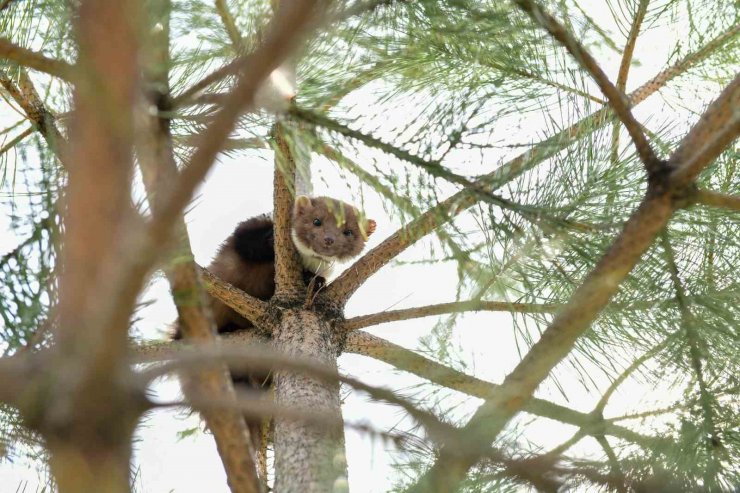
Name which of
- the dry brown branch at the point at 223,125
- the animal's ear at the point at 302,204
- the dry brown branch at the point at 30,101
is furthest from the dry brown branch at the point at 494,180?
the animal's ear at the point at 302,204

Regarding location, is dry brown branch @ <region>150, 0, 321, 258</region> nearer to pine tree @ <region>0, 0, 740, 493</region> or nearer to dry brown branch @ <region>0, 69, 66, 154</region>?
pine tree @ <region>0, 0, 740, 493</region>

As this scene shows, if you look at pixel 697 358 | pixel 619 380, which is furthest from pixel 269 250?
pixel 697 358

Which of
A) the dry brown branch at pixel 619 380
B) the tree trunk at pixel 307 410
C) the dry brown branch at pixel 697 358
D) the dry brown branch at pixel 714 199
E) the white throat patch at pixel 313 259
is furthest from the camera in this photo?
the white throat patch at pixel 313 259

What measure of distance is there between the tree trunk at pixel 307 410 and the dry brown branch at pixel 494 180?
25 centimetres

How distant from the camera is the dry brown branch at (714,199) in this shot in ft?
6.14

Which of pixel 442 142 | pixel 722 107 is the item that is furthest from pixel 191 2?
pixel 722 107

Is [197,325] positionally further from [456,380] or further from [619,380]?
[456,380]

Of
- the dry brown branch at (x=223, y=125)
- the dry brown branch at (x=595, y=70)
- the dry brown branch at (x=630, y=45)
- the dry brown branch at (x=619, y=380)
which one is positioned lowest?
the dry brown branch at (x=223, y=125)

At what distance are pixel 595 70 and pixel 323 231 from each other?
13.2 feet

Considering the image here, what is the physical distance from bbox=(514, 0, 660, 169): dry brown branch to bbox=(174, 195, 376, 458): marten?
2893 mm

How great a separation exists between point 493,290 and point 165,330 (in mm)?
2469

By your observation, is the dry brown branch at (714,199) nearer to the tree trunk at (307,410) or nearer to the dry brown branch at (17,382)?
the tree trunk at (307,410)

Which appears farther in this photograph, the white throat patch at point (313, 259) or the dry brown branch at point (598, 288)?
the white throat patch at point (313, 259)

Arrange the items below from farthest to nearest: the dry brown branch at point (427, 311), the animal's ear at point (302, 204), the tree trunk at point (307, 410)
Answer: the animal's ear at point (302, 204) < the dry brown branch at point (427, 311) < the tree trunk at point (307, 410)
